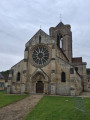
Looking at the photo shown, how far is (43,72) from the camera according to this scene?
27.0m

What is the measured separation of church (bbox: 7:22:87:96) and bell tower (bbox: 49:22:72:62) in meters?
12.9

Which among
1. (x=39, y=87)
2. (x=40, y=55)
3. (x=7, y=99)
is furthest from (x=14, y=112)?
(x=40, y=55)

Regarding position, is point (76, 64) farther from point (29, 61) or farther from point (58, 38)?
point (29, 61)

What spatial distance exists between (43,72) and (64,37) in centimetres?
1914

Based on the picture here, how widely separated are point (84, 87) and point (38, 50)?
20.1 meters

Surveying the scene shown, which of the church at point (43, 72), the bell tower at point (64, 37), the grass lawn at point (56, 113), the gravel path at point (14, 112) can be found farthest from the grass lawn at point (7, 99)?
the bell tower at point (64, 37)

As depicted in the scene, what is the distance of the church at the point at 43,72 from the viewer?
25812 mm

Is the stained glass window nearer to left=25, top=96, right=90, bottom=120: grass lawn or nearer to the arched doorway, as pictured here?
the arched doorway

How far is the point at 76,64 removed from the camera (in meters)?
41.3

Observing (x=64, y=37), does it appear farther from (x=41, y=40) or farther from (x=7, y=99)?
(x=7, y=99)

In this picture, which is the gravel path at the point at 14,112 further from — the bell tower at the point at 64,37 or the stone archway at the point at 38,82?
the bell tower at the point at 64,37

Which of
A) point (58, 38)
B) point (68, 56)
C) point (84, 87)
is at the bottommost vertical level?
point (84, 87)

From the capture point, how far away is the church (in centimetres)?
2581

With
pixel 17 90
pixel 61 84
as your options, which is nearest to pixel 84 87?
pixel 61 84
